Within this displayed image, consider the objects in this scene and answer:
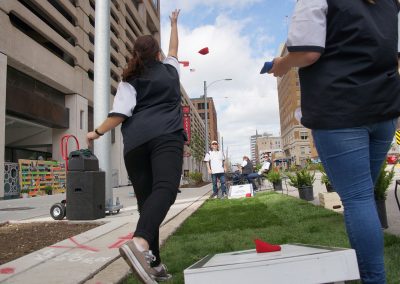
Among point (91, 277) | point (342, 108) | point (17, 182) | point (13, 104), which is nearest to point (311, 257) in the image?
point (342, 108)

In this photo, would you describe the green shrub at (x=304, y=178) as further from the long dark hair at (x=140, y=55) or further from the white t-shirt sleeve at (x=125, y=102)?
Result: the white t-shirt sleeve at (x=125, y=102)

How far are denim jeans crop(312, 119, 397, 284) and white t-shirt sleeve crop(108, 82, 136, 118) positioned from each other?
133 cm

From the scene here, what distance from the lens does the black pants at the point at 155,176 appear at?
2584mm

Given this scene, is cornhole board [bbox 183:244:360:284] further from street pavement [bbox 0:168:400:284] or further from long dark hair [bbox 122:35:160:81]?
long dark hair [bbox 122:35:160:81]

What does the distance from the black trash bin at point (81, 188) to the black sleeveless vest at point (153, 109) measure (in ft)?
13.3

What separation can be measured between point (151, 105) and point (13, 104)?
71.0ft

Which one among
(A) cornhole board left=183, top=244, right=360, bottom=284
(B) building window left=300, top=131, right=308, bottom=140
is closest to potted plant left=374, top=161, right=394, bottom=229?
(A) cornhole board left=183, top=244, right=360, bottom=284

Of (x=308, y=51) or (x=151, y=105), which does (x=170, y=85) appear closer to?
(x=151, y=105)

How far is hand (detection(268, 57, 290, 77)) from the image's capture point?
2.25 meters

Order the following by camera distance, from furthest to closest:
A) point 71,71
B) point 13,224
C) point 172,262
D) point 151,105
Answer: point 71,71
point 13,224
point 172,262
point 151,105

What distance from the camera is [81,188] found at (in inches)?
268

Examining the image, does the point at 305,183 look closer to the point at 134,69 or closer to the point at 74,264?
the point at 74,264

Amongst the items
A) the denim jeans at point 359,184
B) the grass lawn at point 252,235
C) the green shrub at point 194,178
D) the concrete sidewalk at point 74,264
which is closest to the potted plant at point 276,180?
the grass lawn at point 252,235

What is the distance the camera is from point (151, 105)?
2939 mm
